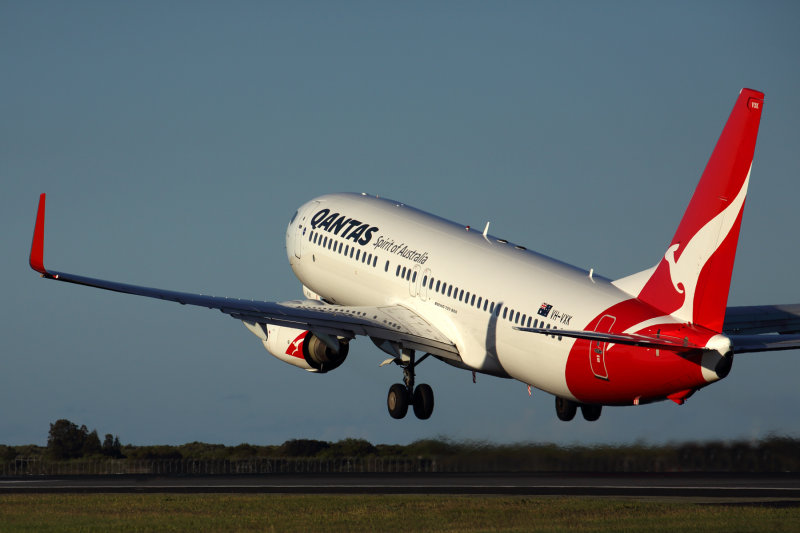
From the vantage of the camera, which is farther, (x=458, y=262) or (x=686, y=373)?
(x=458, y=262)

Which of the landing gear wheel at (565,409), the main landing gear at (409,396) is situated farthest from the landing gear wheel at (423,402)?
the landing gear wheel at (565,409)

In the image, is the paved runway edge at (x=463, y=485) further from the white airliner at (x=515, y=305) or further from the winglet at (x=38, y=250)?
the winglet at (x=38, y=250)

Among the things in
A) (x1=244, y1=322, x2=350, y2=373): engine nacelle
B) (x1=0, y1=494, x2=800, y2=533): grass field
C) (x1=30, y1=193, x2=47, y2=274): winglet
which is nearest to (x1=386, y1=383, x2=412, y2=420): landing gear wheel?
(x1=244, y1=322, x2=350, y2=373): engine nacelle

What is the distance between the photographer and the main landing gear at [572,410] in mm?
50562

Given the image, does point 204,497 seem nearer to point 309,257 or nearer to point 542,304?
point 542,304

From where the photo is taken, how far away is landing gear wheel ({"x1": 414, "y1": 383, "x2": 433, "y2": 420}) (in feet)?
174

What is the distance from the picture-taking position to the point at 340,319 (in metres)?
53.1

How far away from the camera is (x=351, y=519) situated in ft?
125

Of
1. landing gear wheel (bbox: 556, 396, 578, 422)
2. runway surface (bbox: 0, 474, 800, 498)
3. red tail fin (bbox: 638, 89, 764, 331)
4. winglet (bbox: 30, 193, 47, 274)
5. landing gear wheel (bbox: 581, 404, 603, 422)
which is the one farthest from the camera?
landing gear wheel (bbox: 556, 396, 578, 422)

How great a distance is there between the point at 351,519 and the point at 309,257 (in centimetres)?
2290

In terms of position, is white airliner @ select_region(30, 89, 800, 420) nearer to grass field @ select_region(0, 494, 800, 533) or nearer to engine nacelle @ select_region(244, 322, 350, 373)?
engine nacelle @ select_region(244, 322, 350, 373)

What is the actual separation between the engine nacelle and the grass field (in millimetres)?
11404

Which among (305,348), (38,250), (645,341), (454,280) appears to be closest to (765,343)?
(645,341)

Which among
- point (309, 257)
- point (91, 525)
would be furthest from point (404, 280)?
point (91, 525)
